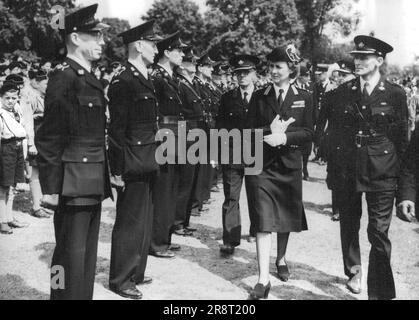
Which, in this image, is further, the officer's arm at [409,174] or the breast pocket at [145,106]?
the breast pocket at [145,106]

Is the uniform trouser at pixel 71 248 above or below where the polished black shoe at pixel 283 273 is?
above

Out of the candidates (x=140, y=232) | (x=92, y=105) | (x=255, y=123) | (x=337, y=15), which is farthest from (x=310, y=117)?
(x=337, y=15)

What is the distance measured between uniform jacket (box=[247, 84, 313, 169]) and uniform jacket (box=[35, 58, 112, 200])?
1850mm

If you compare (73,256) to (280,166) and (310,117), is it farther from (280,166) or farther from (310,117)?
(310,117)

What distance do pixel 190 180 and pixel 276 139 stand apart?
8.32 ft

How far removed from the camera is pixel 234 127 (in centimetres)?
757

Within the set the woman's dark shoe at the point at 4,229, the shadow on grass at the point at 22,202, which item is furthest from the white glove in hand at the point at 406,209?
the shadow on grass at the point at 22,202

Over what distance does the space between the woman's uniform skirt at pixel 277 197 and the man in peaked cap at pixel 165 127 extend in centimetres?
131

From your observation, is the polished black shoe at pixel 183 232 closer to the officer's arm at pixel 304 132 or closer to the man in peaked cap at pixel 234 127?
the man in peaked cap at pixel 234 127

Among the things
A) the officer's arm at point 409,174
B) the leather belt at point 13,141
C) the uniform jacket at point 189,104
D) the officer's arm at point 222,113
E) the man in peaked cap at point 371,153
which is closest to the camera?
the officer's arm at point 409,174

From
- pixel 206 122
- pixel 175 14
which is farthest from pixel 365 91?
pixel 175 14

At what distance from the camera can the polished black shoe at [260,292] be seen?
17.5ft

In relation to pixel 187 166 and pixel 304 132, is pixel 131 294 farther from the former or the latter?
pixel 187 166
